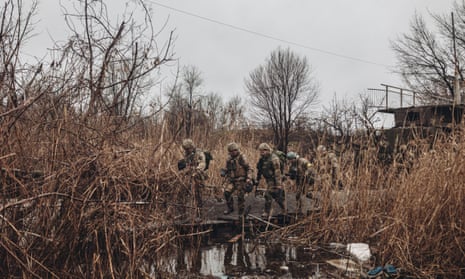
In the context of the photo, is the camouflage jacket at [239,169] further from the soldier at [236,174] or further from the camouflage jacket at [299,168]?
the camouflage jacket at [299,168]

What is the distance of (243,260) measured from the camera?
533 centimetres

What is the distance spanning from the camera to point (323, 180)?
6.16m

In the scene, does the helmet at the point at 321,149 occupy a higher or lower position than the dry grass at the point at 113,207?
higher

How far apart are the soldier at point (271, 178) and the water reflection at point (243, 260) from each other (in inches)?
45.9

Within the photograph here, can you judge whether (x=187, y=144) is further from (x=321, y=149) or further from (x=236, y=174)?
(x=321, y=149)

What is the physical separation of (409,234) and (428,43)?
22.9 meters

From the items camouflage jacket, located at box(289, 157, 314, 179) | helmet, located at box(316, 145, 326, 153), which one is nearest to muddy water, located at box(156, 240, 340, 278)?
helmet, located at box(316, 145, 326, 153)

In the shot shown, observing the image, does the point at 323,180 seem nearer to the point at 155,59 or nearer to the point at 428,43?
the point at 155,59

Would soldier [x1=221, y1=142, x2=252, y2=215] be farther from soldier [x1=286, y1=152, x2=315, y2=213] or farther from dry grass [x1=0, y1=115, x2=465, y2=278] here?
dry grass [x1=0, y1=115, x2=465, y2=278]

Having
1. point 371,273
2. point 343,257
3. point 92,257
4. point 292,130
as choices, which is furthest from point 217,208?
point 292,130

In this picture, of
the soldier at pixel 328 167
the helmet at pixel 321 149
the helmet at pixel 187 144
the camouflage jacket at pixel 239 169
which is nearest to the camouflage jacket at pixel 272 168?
the camouflage jacket at pixel 239 169

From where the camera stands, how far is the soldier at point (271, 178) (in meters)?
7.26

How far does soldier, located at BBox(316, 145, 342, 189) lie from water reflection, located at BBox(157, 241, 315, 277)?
3.68 feet

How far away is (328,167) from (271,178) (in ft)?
4.31
